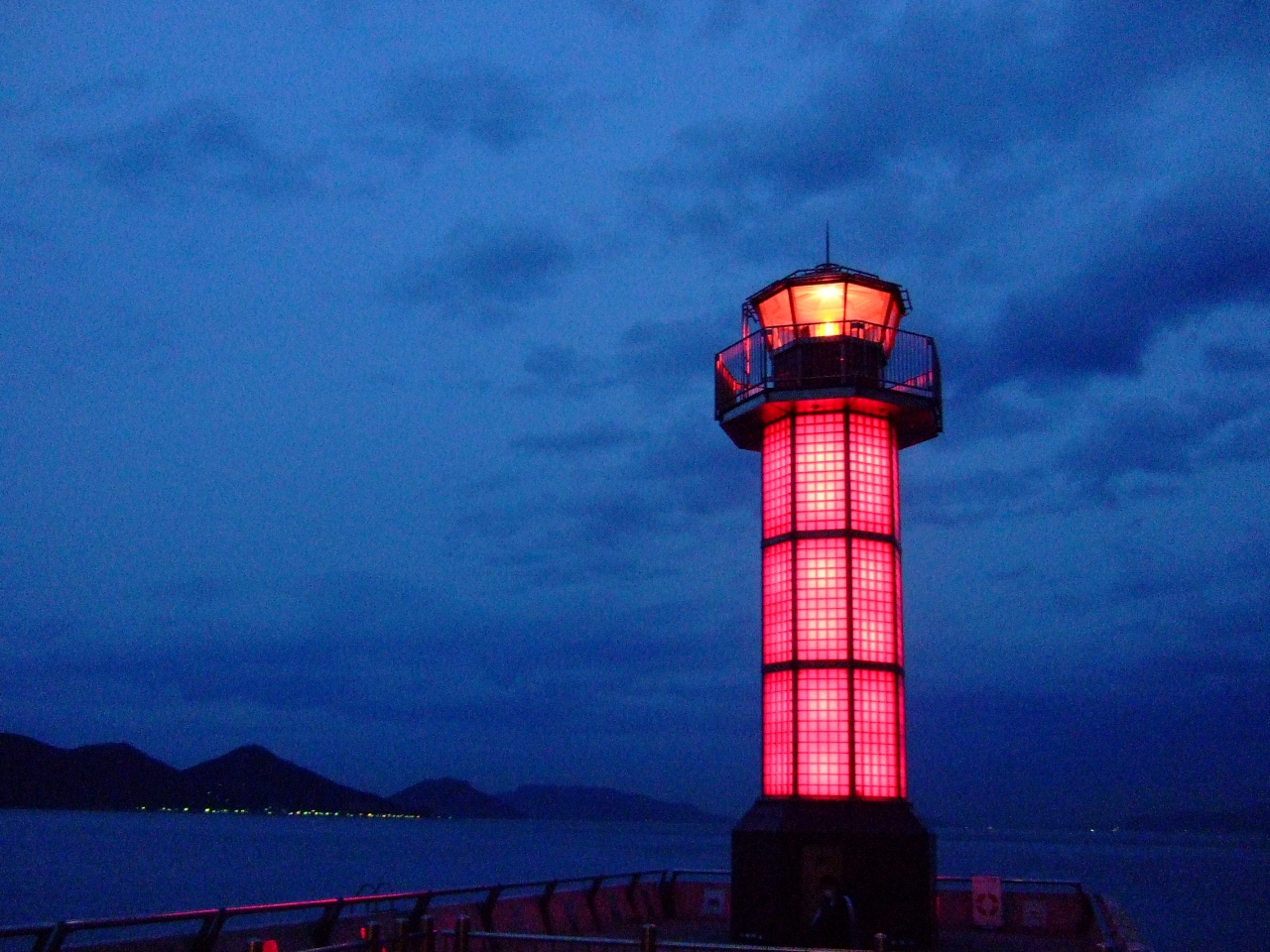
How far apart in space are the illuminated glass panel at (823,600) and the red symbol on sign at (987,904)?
549 centimetres

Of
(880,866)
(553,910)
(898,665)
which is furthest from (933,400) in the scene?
(553,910)

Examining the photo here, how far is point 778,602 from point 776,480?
2081 mm

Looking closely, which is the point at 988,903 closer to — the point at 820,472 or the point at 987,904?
the point at 987,904

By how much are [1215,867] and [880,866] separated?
15708 centimetres

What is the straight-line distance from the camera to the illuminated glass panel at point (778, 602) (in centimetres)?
2055

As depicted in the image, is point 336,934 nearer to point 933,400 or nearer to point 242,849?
point 933,400

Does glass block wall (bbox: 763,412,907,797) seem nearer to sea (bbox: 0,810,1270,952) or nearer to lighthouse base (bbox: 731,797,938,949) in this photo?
lighthouse base (bbox: 731,797,938,949)

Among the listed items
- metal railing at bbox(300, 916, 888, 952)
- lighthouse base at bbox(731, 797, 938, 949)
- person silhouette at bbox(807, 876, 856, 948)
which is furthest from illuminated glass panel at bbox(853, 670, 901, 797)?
metal railing at bbox(300, 916, 888, 952)

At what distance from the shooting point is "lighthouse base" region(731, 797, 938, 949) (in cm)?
1873

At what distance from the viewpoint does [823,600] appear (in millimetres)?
20359

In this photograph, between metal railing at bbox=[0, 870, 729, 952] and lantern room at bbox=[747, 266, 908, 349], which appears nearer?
metal railing at bbox=[0, 870, 729, 952]

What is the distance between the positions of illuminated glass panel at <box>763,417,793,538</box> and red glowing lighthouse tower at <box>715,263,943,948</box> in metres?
0.03

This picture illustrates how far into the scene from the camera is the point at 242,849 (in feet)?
457

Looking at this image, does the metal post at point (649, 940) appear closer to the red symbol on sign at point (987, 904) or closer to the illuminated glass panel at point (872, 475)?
the illuminated glass panel at point (872, 475)
